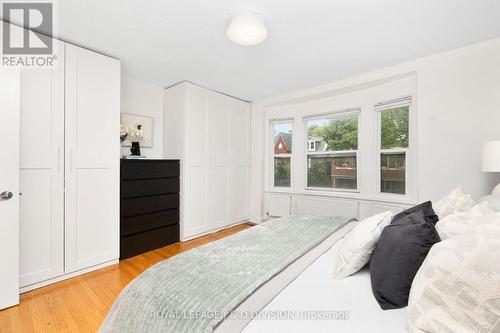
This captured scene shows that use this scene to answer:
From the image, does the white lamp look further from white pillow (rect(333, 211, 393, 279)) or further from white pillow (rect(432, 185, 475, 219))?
white pillow (rect(333, 211, 393, 279))

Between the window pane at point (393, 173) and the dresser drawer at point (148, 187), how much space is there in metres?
2.98

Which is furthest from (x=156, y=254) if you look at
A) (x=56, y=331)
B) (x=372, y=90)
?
(x=372, y=90)

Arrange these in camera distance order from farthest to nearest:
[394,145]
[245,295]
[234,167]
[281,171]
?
[281,171], [234,167], [394,145], [245,295]

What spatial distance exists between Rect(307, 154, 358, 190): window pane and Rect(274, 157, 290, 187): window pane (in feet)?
1.31

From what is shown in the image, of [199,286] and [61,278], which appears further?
[61,278]

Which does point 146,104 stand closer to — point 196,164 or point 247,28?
point 196,164

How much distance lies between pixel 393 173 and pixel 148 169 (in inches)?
130

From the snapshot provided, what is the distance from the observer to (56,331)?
5.07 ft

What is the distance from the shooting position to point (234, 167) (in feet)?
13.5

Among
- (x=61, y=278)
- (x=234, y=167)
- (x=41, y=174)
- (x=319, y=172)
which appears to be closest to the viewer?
(x=41, y=174)

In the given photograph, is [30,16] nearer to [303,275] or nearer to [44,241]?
[44,241]

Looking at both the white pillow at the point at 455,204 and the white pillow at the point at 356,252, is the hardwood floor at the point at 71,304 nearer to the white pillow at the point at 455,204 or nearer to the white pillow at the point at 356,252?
the white pillow at the point at 356,252

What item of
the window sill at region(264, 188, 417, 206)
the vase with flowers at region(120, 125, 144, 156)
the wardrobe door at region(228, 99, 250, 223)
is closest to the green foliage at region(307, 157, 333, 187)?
the window sill at region(264, 188, 417, 206)

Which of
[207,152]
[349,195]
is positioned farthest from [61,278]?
[349,195]
